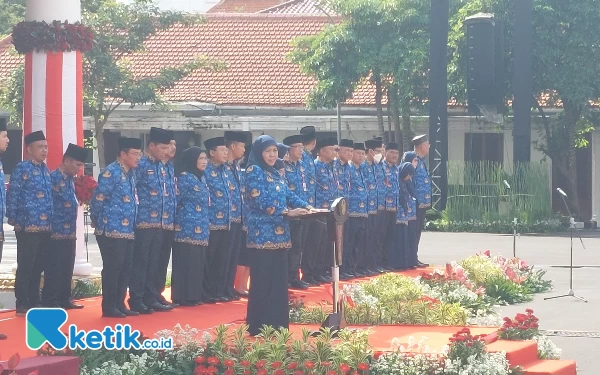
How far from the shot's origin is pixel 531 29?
2483cm

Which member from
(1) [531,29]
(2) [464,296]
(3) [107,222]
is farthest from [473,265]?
(1) [531,29]

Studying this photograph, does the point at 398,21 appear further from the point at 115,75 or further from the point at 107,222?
the point at 107,222

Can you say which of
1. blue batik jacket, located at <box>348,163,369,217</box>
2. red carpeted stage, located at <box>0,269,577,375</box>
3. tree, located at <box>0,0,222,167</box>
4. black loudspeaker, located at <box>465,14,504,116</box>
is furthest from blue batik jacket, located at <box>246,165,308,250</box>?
tree, located at <box>0,0,222,167</box>

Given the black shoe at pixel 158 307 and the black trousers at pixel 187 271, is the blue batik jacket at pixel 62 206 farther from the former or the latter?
the black trousers at pixel 187 271

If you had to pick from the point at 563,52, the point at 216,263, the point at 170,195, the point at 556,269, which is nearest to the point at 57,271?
the point at 170,195

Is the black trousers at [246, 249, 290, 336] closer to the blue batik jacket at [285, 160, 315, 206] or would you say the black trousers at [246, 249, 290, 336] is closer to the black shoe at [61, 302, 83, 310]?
the black shoe at [61, 302, 83, 310]

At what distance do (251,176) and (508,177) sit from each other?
55.2ft

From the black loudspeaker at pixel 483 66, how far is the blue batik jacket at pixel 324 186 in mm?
5783

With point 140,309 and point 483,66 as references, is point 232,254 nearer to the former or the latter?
point 140,309

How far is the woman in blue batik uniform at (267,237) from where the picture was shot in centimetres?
958

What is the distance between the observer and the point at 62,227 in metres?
11.0

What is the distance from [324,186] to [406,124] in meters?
14.9

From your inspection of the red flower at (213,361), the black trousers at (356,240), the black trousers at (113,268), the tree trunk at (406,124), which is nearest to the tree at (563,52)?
the tree trunk at (406,124)

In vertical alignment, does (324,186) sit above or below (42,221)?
above
